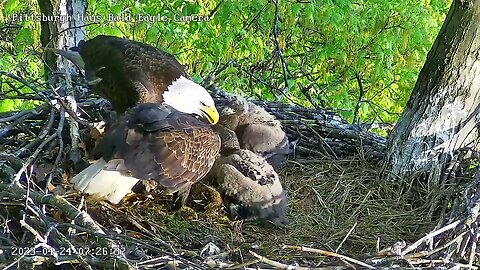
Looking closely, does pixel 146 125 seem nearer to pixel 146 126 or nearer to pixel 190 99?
pixel 146 126

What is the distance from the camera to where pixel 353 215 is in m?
3.56

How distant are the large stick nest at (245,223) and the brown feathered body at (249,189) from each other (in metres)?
0.07

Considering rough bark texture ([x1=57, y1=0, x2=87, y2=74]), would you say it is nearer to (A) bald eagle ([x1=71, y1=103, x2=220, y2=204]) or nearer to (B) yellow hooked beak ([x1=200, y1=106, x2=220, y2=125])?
(B) yellow hooked beak ([x1=200, y1=106, x2=220, y2=125])

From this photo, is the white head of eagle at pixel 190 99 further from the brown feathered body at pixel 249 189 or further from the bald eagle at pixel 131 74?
the brown feathered body at pixel 249 189

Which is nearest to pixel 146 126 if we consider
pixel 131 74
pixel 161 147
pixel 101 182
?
pixel 161 147

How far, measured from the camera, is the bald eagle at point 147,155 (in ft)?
9.71

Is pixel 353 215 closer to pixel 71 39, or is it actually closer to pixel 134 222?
pixel 134 222

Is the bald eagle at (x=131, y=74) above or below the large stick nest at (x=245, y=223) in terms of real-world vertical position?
above

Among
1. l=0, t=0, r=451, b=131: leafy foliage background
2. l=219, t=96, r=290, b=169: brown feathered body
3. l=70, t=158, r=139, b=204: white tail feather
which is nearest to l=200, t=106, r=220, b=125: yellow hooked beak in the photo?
l=219, t=96, r=290, b=169: brown feathered body

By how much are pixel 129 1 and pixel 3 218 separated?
13.5ft

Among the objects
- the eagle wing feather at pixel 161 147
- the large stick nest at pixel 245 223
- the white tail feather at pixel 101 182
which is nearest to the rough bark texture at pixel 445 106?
the large stick nest at pixel 245 223

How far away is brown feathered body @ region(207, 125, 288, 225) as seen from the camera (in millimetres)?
3316

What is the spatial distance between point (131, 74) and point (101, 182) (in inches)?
38.2

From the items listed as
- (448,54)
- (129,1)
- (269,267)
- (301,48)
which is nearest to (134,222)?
(269,267)
